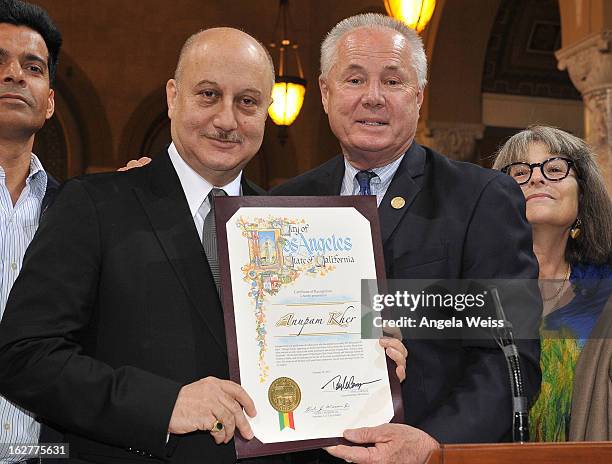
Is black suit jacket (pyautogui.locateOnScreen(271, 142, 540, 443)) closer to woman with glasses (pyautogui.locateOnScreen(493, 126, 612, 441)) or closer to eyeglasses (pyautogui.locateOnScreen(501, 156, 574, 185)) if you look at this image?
woman with glasses (pyautogui.locateOnScreen(493, 126, 612, 441))

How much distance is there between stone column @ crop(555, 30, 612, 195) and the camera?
580cm

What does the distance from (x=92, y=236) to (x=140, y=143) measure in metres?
9.43

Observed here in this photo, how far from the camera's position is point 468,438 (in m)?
1.94

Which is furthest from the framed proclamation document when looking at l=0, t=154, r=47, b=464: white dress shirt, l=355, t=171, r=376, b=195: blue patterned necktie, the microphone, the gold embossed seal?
l=0, t=154, r=47, b=464: white dress shirt

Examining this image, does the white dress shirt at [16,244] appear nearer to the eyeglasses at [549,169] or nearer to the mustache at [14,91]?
the mustache at [14,91]

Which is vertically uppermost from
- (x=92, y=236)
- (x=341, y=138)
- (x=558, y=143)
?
(x=558, y=143)

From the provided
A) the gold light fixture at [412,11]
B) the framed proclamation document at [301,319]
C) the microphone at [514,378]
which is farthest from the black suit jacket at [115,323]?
the gold light fixture at [412,11]

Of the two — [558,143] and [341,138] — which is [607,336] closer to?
[558,143]

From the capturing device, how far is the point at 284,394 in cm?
183

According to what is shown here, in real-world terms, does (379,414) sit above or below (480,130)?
below

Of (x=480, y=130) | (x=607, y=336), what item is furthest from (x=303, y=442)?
(x=480, y=130)

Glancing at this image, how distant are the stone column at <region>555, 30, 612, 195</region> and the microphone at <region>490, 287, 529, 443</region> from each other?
408 centimetres

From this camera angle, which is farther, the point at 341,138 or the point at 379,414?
the point at 341,138
